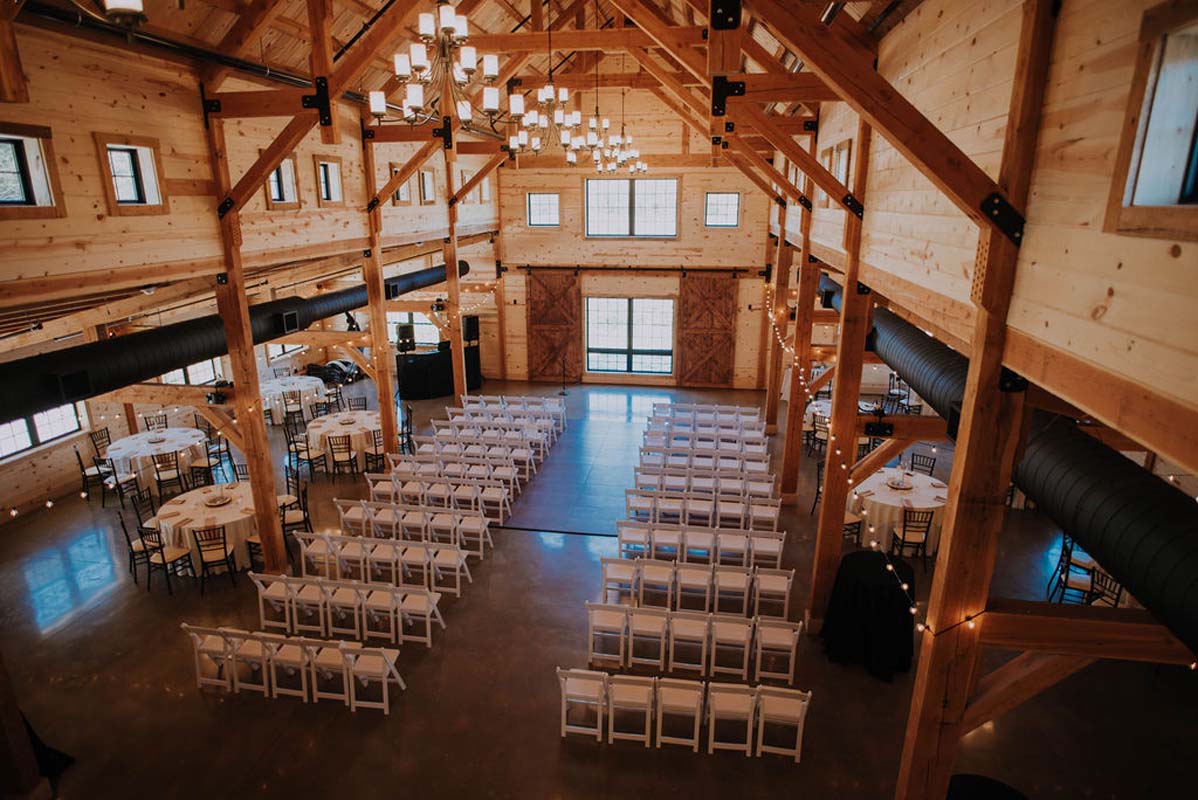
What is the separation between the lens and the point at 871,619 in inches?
270

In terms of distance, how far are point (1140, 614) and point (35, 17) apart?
869 centimetres

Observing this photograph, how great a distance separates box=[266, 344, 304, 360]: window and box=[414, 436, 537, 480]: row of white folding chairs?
745cm

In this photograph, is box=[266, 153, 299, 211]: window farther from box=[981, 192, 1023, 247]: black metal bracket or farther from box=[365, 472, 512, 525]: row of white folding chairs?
box=[981, 192, 1023, 247]: black metal bracket

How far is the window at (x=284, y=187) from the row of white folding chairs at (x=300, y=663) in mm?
5393

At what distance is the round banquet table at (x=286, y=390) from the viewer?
1484 cm

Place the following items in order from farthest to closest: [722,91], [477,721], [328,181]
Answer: [328,181] < [477,721] < [722,91]

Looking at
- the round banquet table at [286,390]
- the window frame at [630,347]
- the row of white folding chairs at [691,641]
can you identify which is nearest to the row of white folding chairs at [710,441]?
the row of white folding chairs at [691,641]

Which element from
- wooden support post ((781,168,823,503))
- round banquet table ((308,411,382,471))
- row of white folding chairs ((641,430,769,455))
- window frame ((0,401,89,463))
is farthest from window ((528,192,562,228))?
window frame ((0,401,89,463))

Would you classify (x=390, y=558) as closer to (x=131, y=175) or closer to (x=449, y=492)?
(x=449, y=492)

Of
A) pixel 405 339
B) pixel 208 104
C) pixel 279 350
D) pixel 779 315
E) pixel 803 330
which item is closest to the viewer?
pixel 208 104

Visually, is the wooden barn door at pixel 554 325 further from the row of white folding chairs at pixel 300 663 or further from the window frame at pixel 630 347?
the row of white folding chairs at pixel 300 663

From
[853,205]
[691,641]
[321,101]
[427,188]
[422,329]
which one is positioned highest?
[321,101]

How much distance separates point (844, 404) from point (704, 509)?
2977 mm

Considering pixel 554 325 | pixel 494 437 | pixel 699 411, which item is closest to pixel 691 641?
pixel 494 437
